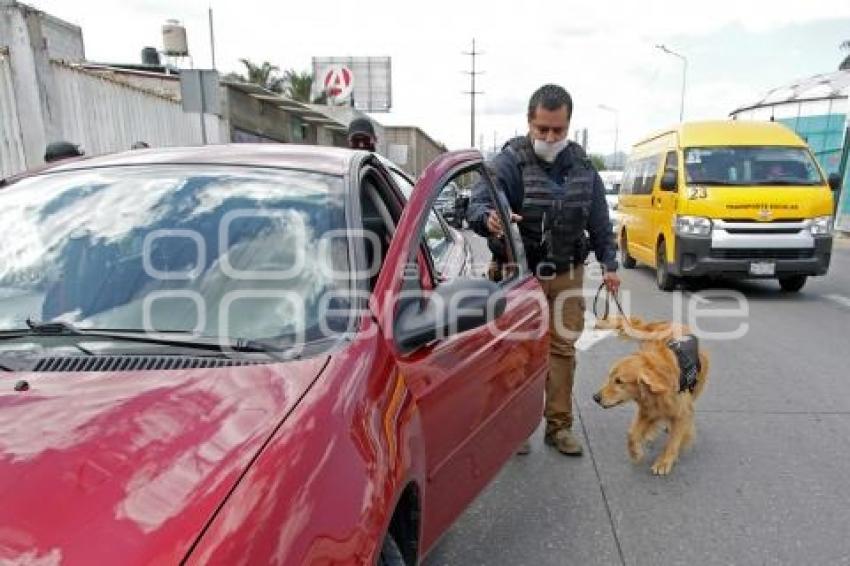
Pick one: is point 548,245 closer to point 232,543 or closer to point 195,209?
point 195,209

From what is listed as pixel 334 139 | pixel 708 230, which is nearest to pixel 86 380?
pixel 708 230

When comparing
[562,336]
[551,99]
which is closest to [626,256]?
[562,336]

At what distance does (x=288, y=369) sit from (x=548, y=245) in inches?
96.7

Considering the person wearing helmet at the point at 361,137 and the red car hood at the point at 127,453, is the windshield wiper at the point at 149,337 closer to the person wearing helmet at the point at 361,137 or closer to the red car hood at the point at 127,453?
the red car hood at the point at 127,453

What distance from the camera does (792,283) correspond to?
9.48 metres

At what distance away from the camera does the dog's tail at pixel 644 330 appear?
394cm

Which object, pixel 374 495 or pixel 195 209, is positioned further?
pixel 195 209

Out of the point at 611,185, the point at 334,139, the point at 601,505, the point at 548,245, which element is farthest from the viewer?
the point at 334,139

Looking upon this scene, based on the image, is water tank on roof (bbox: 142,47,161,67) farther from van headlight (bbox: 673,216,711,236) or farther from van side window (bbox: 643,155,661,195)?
van headlight (bbox: 673,216,711,236)

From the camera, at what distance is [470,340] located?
2549 millimetres

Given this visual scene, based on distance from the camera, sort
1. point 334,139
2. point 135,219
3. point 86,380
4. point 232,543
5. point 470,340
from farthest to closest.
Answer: point 334,139 < point 470,340 < point 135,219 < point 86,380 < point 232,543

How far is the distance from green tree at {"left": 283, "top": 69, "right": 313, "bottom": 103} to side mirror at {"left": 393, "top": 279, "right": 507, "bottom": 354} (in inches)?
1661

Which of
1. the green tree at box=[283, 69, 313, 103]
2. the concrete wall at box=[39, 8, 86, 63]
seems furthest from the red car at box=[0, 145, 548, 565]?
the green tree at box=[283, 69, 313, 103]

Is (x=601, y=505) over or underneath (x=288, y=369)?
underneath
